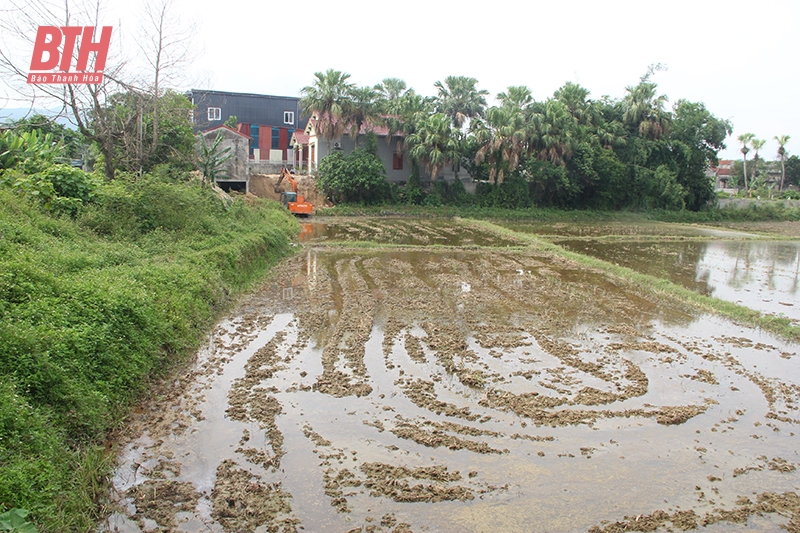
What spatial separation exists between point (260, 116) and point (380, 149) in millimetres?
14880

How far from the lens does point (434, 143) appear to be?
32.1 m

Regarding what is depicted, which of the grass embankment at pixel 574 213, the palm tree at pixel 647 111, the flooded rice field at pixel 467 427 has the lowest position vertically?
the flooded rice field at pixel 467 427

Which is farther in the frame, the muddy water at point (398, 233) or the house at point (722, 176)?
the house at point (722, 176)

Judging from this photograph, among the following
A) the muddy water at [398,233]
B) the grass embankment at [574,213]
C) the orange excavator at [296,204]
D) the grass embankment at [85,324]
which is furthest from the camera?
the grass embankment at [574,213]

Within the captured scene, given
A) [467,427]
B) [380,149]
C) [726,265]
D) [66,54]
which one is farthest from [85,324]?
[380,149]

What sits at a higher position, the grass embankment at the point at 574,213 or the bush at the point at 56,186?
the bush at the point at 56,186

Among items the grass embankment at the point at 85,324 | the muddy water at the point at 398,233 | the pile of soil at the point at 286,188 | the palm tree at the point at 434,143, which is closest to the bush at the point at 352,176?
the pile of soil at the point at 286,188

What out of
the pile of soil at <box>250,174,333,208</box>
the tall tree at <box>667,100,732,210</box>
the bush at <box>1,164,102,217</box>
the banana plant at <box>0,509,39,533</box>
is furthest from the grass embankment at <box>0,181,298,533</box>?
the tall tree at <box>667,100,732,210</box>

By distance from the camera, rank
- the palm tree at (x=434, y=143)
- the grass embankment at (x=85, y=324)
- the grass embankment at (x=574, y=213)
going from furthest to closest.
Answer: the palm tree at (x=434, y=143) → the grass embankment at (x=574, y=213) → the grass embankment at (x=85, y=324)

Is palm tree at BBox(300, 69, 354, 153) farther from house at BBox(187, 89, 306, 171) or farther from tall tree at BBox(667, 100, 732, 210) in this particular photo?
tall tree at BBox(667, 100, 732, 210)

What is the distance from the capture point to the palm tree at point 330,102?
3138cm

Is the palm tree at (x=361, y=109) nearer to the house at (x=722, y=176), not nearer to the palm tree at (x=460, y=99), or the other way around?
the palm tree at (x=460, y=99)

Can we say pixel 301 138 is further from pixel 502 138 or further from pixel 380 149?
pixel 502 138

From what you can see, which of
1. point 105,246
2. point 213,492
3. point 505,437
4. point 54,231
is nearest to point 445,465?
point 505,437
